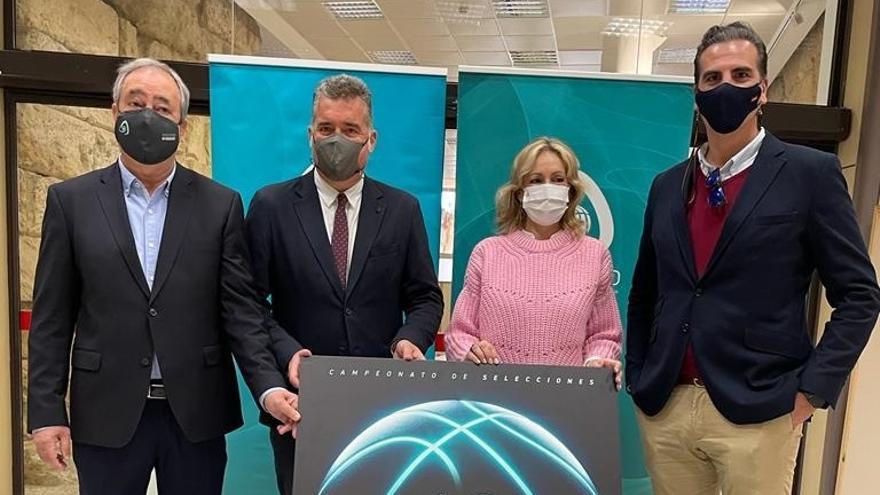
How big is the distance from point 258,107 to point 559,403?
1.83 metres

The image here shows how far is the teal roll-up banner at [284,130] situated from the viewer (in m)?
2.67

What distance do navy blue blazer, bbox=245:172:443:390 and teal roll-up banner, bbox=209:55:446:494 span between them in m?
0.76

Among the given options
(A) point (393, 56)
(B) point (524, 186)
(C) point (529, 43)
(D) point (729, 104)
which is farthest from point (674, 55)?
(D) point (729, 104)

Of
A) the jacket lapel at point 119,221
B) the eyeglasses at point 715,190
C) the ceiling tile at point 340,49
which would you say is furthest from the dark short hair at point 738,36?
the ceiling tile at point 340,49

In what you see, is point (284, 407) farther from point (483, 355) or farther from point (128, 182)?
point (128, 182)

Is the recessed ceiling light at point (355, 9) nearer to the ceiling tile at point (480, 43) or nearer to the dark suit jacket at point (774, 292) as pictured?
the ceiling tile at point (480, 43)

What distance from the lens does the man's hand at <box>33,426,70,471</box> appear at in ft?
5.47

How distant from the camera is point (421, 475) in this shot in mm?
1496

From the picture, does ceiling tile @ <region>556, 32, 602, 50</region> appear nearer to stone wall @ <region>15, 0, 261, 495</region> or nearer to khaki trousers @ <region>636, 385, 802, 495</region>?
stone wall @ <region>15, 0, 261, 495</region>

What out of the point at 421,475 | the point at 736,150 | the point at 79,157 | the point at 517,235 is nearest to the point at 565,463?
the point at 421,475

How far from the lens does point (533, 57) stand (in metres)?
5.21

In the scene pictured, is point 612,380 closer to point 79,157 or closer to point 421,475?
point 421,475

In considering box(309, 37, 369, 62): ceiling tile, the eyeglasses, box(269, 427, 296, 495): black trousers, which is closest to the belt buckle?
box(269, 427, 296, 495): black trousers

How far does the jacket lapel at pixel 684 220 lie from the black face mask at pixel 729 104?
174 mm
